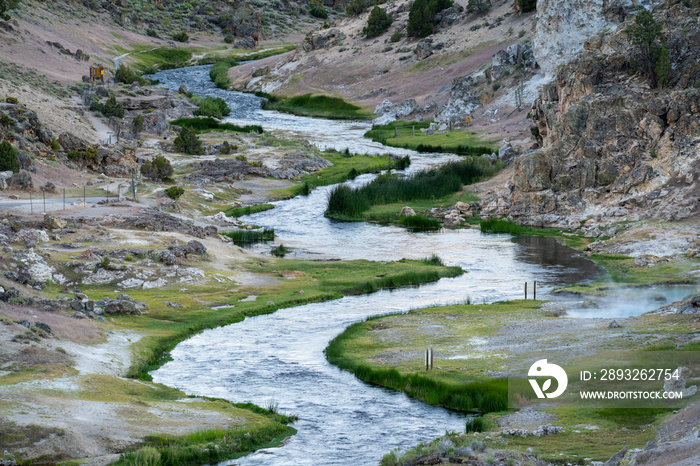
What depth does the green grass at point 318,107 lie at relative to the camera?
12206cm

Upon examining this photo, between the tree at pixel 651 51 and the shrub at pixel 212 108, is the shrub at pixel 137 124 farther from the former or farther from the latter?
the tree at pixel 651 51

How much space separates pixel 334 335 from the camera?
3622cm

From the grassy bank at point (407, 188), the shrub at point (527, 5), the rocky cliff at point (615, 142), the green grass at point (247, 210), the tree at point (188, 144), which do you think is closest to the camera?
the rocky cliff at point (615, 142)

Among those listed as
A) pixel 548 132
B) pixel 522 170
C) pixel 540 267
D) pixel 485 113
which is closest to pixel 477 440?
pixel 540 267

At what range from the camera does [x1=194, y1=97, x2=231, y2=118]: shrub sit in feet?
375

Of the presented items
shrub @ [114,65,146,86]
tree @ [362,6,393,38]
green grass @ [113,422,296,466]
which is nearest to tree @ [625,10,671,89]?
green grass @ [113,422,296,466]

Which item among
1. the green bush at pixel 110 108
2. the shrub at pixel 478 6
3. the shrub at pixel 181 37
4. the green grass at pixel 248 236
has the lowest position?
the green grass at pixel 248 236

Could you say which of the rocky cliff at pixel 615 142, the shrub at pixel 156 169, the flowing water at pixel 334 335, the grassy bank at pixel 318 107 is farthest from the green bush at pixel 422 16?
the shrub at pixel 156 169

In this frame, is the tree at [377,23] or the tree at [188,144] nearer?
the tree at [188,144]

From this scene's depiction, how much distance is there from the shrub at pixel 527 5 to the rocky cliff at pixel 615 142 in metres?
47.0

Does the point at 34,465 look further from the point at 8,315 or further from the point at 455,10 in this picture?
the point at 455,10

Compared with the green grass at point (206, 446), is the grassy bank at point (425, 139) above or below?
above

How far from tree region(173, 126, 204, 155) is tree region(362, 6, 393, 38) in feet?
200

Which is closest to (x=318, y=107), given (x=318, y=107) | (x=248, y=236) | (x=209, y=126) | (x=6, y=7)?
(x=318, y=107)
